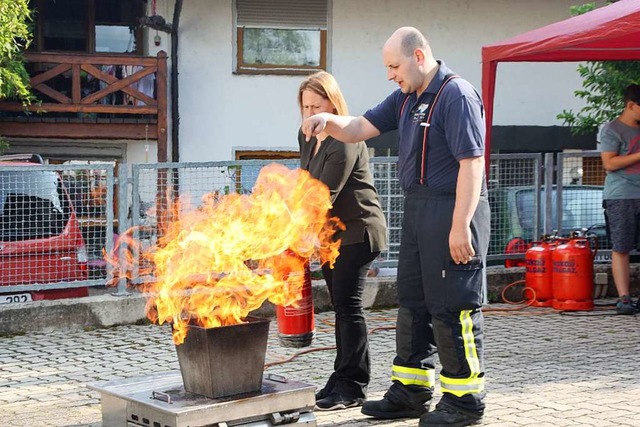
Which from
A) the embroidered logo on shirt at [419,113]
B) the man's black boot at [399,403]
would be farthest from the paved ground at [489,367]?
the embroidered logo on shirt at [419,113]

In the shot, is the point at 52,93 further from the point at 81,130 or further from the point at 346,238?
the point at 346,238

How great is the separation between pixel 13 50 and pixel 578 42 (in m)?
9.97

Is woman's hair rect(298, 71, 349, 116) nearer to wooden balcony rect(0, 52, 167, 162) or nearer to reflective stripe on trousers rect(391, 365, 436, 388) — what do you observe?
reflective stripe on trousers rect(391, 365, 436, 388)

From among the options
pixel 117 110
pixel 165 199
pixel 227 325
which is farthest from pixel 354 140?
pixel 117 110

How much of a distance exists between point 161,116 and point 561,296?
35.7 ft

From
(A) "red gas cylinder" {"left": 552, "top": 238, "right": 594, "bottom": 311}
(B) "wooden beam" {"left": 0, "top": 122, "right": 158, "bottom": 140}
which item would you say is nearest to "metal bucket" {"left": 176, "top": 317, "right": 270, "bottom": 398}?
(A) "red gas cylinder" {"left": 552, "top": 238, "right": 594, "bottom": 311}

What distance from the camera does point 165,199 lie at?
10406mm

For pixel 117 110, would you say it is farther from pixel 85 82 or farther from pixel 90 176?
pixel 90 176

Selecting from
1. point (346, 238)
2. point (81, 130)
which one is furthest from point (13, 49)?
point (346, 238)

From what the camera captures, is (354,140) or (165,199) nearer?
(354,140)

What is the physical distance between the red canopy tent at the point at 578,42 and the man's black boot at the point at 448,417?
176 inches

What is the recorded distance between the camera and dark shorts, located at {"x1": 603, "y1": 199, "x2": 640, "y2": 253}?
408 inches

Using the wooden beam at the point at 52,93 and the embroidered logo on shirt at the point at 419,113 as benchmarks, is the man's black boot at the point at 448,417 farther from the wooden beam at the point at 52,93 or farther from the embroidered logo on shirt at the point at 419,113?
the wooden beam at the point at 52,93

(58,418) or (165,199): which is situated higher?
(165,199)
